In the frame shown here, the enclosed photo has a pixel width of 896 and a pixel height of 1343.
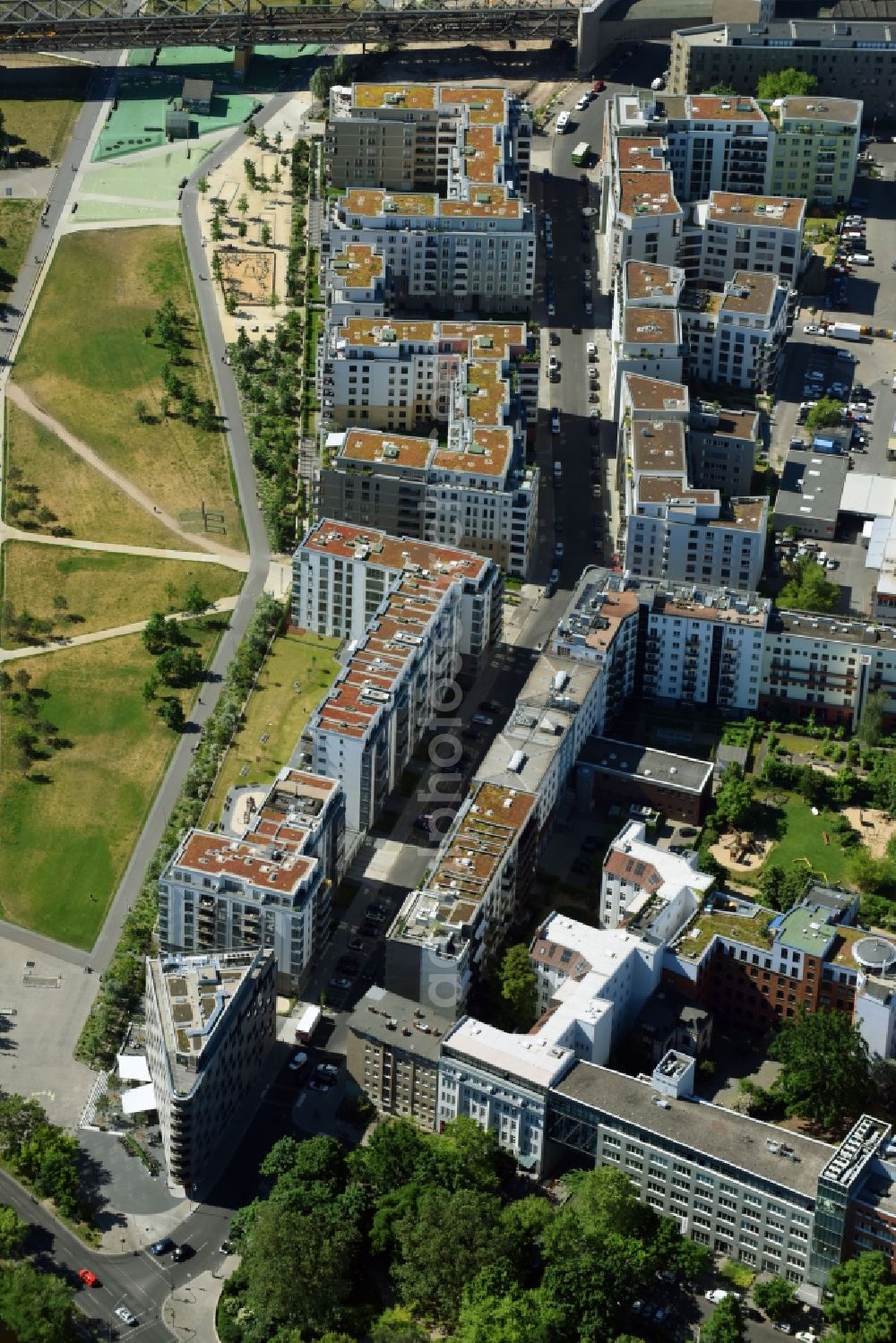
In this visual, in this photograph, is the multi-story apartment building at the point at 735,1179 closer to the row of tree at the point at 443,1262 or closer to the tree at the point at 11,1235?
the row of tree at the point at 443,1262

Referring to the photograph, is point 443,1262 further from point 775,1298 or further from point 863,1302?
point 863,1302

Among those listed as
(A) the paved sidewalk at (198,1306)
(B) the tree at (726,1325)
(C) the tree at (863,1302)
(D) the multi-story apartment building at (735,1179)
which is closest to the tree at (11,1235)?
(A) the paved sidewalk at (198,1306)

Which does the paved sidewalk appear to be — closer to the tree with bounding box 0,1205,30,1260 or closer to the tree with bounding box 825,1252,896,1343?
the tree with bounding box 0,1205,30,1260

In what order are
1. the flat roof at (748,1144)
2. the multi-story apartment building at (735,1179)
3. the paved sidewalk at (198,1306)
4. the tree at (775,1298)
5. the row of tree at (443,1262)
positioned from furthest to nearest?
1. the flat roof at (748,1144)
2. the multi-story apartment building at (735,1179)
3. the paved sidewalk at (198,1306)
4. the tree at (775,1298)
5. the row of tree at (443,1262)

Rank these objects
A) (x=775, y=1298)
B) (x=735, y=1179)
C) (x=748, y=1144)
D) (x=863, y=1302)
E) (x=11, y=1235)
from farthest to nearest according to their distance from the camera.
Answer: (x=11, y=1235)
(x=748, y=1144)
(x=735, y=1179)
(x=775, y=1298)
(x=863, y=1302)

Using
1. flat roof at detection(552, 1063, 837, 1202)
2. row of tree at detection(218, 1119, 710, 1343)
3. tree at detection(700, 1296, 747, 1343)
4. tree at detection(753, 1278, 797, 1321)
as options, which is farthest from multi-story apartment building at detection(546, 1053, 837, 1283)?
tree at detection(700, 1296, 747, 1343)

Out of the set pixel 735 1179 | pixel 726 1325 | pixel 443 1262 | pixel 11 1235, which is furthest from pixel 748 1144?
pixel 11 1235
